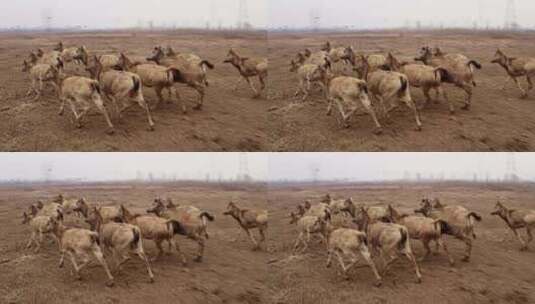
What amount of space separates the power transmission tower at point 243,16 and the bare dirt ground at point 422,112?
289mm

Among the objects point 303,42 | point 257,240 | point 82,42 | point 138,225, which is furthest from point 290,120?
point 82,42

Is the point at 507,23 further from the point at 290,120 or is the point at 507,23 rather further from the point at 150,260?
the point at 150,260

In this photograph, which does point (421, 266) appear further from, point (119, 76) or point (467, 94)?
point (119, 76)

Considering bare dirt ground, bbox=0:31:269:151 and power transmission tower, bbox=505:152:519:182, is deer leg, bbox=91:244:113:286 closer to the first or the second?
bare dirt ground, bbox=0:31:269:151

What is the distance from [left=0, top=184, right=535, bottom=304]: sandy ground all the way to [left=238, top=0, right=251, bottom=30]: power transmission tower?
1712 mm

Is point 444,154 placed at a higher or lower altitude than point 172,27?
lower

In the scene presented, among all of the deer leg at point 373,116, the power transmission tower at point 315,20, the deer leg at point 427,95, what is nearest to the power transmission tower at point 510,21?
the deer leg at point 427,95

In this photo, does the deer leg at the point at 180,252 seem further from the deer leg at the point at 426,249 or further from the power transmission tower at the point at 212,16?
the deer leg at the point at 426,249

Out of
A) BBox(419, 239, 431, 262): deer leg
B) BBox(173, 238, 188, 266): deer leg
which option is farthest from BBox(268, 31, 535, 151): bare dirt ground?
BBox(173, 238, 188, 266): deer leg

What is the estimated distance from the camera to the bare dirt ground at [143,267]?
6.19 meters

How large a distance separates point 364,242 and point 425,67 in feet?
6.40

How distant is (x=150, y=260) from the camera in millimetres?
6500

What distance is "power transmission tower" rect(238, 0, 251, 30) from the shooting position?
681 cm

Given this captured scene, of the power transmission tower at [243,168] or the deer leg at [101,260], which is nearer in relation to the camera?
the deer leg at [101,260]
